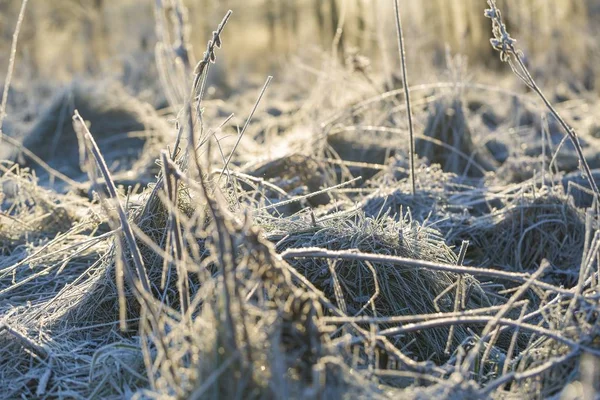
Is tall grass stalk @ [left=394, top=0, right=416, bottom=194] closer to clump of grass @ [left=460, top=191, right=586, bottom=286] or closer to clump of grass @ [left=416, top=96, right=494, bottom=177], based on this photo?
clump of grass @ [left=460, top=191, right=586, bottom=286]

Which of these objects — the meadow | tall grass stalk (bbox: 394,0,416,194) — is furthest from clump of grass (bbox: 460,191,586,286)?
tall grass stalk (bbox: 394,0,416,194)

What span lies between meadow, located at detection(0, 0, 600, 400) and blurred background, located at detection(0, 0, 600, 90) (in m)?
3.11

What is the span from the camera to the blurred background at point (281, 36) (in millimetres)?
10602

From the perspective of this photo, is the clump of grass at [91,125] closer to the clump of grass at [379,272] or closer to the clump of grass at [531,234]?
the clump of grass at [531,234]

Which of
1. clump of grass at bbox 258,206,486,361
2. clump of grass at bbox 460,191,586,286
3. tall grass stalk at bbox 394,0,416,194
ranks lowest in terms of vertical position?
clump of grass at bbox 460,191,586,286

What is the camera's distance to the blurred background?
10.6 metres

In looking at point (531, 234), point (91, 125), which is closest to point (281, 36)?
point (91, 125)

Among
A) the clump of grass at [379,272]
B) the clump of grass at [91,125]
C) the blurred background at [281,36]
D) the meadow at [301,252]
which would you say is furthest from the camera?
the blurred background at [281,36]

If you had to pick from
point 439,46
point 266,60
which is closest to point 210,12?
point 266,60

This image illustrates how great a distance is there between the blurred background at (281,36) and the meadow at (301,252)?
311 cm

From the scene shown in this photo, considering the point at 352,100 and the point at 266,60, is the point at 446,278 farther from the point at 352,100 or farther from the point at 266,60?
the point at 266,60

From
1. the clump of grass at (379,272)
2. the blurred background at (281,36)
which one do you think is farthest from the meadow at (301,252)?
the blurred background at (281,36)

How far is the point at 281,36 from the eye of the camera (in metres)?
17.3

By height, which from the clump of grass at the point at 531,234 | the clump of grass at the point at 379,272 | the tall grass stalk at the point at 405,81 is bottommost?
the clump of grass at the point at 531,234
